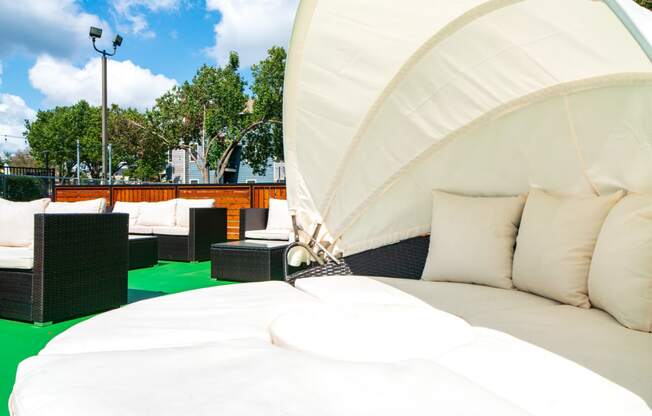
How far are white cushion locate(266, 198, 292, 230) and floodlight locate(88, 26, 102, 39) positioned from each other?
794cm

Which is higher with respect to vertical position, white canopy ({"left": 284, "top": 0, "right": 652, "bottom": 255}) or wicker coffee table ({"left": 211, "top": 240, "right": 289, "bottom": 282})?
white canopy ({"left": 284, "top": 0, "right": 652, "bottom": 255})

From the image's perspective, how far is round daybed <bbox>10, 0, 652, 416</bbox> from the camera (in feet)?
3.02

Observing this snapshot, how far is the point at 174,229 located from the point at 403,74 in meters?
5.28

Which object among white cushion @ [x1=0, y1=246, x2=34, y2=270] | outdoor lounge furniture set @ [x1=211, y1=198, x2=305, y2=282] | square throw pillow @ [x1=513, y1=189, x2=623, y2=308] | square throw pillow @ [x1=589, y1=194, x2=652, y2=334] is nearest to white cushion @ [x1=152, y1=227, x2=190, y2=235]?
outdoor lounge furniture set @ [x1=211, y1=198, x2=305, y2=282]

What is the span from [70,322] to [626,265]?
12.2 feet

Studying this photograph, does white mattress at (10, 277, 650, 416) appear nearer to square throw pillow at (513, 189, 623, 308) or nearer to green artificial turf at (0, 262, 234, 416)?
square throw pillow at (513, 189, 623, 308)

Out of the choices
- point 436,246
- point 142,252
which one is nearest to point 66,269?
point 142,252

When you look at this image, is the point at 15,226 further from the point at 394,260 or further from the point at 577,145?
the point at 577,145

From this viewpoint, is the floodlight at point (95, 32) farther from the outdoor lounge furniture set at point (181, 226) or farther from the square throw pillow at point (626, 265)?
the square throw pillow at point (626, 265)

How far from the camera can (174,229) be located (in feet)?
22.4

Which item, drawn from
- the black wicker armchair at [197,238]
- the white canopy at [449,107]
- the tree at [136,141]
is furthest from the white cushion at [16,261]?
the tree at [136,141]

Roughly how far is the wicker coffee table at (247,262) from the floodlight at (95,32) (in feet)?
29.2

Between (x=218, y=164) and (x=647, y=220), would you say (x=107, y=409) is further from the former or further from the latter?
(x=218, y=164)

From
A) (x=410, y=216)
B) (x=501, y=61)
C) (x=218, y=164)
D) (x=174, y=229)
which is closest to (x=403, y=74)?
(x=501, y=61)
